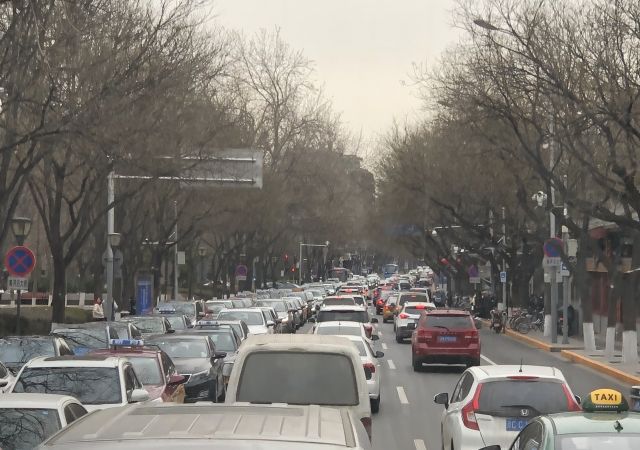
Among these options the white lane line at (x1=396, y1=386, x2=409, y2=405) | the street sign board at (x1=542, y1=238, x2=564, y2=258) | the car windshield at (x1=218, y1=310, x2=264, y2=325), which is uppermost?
the street sign board at (x1=542, y1=238, x2=564, y2=258)

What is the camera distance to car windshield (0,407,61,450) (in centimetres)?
1109

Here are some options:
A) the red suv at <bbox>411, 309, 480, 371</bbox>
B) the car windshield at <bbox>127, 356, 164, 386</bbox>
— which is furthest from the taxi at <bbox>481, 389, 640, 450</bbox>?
the red suv at <bbox>411, 309, 480, 371</bbox>

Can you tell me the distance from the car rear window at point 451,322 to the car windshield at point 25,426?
20837 mm

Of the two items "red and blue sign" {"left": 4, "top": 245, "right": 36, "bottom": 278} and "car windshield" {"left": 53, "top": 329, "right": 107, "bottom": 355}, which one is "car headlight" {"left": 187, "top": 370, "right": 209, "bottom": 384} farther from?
"red and blue sign" {"left": 4, "top": 245, "right": 36, "bottom": 278}

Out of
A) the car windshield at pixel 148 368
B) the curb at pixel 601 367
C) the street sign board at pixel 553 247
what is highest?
the street sign board at pixel 553 247

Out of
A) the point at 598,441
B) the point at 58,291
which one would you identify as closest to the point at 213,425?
the point at 598,441

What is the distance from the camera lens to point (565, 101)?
32.1 m

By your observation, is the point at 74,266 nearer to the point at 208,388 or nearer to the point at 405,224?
the point at 405,224

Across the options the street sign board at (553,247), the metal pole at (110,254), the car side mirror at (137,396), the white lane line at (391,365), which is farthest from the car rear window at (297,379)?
the street sign board at (553,247)

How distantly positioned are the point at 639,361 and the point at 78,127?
18.2 m

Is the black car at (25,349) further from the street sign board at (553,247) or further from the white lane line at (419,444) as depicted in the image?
the street sign board at (553,247)

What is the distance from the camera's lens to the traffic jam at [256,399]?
4.68m

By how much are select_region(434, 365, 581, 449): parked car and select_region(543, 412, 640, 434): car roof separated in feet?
15.2

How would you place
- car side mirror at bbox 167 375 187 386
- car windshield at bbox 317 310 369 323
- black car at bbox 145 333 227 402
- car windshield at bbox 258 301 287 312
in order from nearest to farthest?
car side mirror at bbox 167 375 187 386
black car at bbox 145 333 227 402
car windshield at bbox 317 310 369 323
car windshield at bbox 258 301 287 312
